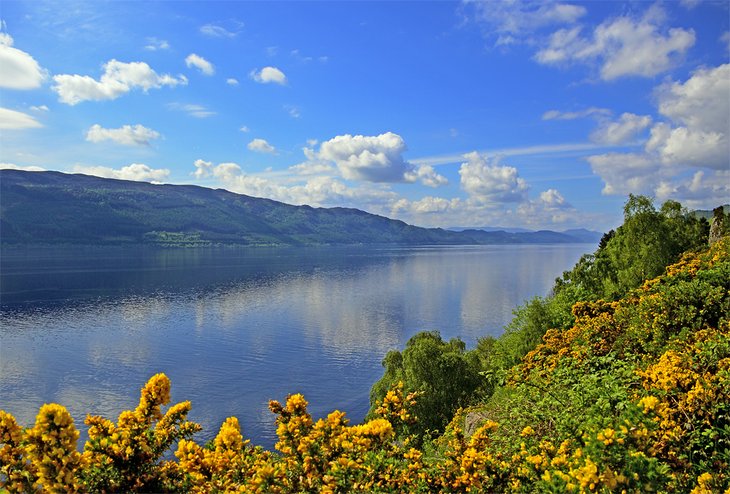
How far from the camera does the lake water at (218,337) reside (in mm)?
67812

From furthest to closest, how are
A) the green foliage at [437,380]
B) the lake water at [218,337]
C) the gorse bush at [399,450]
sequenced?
the lake water at [218,337], the green foliage at [437,380], the gorse bush at [399,450]

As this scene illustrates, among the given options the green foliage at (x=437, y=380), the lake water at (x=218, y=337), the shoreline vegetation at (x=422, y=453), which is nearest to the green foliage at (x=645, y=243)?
the green foliage at (x=437, y=380)

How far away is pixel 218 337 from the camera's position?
101 metres

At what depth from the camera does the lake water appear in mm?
67812

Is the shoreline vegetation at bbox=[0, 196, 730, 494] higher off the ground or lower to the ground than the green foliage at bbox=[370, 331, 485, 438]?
higher

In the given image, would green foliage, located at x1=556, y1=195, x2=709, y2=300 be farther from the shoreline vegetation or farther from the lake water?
the shoreline vegetation

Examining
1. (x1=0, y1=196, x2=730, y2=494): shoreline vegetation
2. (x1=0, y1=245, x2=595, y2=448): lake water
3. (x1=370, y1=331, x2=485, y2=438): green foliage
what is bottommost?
(x1=0, y1=245, x2=595, y2=448): lake water

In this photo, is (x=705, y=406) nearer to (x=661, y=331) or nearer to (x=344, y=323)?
(x=661, y=331)

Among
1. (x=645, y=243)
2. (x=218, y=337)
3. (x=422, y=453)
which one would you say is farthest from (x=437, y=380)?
(x=218, y=337)

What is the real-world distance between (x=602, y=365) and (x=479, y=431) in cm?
709

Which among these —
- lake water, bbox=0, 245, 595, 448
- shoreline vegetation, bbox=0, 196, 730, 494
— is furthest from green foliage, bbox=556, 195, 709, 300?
shoreline vegetation, bbox=0, 196, 730, 494

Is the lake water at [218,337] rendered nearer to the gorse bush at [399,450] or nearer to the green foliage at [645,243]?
the green foliage at [645,243]

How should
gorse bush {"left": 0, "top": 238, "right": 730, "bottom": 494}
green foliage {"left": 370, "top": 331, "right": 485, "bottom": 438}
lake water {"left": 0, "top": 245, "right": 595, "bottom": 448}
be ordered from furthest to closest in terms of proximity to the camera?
lake water {"left": 0, "top": 245, "right": 595, "bottom": 448} < green foliage {"left": 370, "top": 331, "right": 485, "bottom": 438} < gorse bush {"left": 0, "top": 238, "right": 730, "bottom": 494}

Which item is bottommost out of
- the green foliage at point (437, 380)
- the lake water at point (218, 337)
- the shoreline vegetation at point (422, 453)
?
the lake water at point (218, 337)
